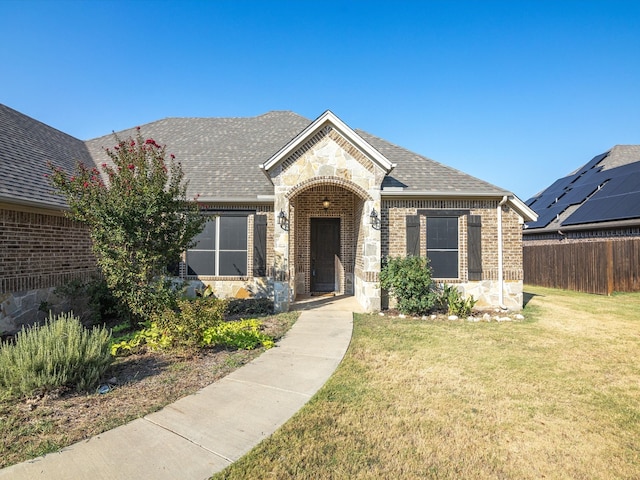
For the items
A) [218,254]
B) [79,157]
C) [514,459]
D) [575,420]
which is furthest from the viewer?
[79,157]

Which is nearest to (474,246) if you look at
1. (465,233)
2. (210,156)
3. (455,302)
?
(465,233)

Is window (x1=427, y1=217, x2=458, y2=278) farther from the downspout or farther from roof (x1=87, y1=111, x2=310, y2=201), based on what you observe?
roof (x1=87, y1=111, x2=310, y2=201)

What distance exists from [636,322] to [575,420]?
702 centimetres

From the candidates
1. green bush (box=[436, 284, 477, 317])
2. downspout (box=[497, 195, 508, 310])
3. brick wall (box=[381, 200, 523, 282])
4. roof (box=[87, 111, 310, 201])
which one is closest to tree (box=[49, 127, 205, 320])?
roof (box=[87, 111, 310, 201])

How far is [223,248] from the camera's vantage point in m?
9.73

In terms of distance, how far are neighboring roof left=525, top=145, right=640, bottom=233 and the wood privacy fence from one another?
4.76ft

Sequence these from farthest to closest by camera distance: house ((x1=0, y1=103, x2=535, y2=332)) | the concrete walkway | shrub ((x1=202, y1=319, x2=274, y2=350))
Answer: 1. house ((x1=0, y1=103, x2=535, y2=332))
2. shrub ((x1=202, y1=319, x2=274, y2=350))
3. the concrete walkway

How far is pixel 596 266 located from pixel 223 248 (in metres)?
14.8

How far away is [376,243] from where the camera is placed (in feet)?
28.9

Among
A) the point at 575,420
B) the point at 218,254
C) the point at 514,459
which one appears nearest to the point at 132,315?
the point at 218,254

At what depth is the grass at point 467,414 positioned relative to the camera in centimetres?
276

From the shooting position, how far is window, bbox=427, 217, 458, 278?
31.2 feet

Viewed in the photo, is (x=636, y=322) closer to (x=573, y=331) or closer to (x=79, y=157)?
(x=573, y=331)

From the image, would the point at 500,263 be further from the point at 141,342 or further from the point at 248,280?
the point at 141,342
